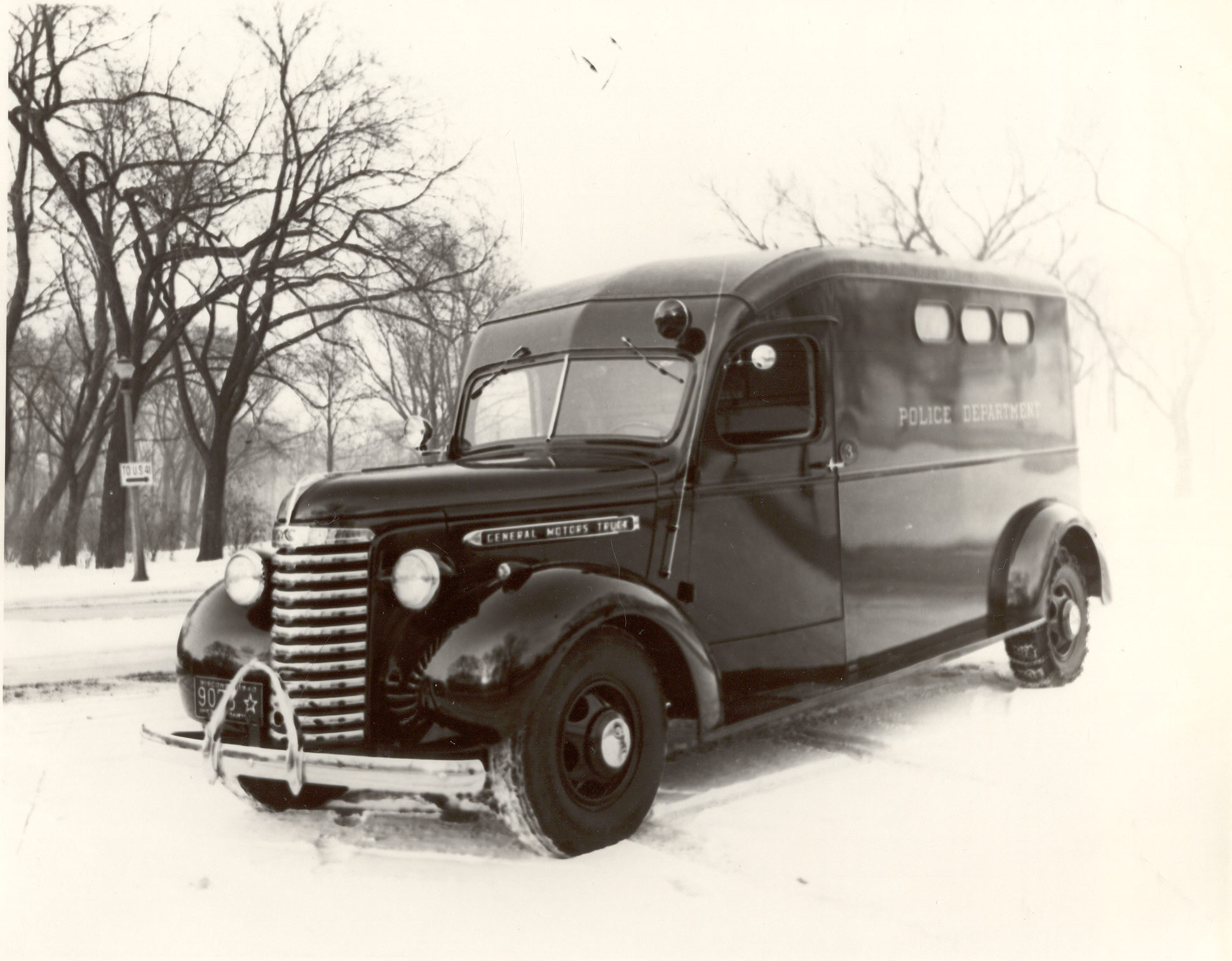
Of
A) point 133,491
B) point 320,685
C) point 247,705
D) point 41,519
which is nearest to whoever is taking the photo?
point 320,685

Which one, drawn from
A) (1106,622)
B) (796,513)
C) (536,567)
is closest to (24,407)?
(536,567)

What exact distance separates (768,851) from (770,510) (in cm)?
145

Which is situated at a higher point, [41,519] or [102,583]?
[41,519]

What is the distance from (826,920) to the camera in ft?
11.6

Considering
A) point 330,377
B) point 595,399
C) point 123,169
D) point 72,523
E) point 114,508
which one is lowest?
point 72,523

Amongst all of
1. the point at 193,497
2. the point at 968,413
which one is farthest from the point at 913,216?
the point at 193,497

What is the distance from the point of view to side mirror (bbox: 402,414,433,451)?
5695 mm

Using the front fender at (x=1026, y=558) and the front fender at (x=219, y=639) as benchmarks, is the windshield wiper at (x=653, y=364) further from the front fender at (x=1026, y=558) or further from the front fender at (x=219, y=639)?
the front fender at (x=1026, y=558)

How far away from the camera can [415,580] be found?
3.78m

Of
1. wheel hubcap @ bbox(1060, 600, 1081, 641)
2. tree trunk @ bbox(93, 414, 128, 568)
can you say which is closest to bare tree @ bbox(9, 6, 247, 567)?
tree trunk @ bbox(93, 414, 128, 568)

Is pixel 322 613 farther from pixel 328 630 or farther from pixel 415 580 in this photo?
pixel 415 580

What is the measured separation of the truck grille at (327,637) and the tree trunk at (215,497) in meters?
6.36

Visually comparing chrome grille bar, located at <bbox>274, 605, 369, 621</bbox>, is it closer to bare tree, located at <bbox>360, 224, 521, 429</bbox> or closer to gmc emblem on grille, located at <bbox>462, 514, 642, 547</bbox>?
gmc emblem on grille, located at <bbox>462, 514, 642, 547</bbox>

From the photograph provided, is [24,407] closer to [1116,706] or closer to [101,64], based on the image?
[101,64]
